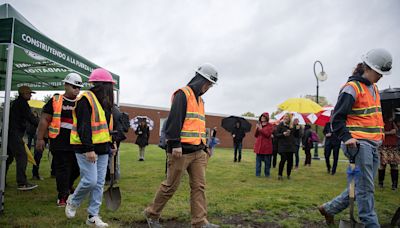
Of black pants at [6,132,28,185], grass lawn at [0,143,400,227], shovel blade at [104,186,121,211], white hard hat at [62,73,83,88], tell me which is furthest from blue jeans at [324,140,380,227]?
black pants at [6,132,28,185]

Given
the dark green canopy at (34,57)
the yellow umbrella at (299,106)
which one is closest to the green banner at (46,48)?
the dark green canopy at (34,57)

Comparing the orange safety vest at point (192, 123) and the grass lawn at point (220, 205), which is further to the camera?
the grass lawn at point (220, 205)

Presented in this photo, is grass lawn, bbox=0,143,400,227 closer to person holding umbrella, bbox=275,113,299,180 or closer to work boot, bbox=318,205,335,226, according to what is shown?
Answer: work boot, bbox=318,205,335,226

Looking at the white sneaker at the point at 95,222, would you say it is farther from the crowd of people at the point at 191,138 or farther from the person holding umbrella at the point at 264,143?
the person holding umbrella at the point at 264,143

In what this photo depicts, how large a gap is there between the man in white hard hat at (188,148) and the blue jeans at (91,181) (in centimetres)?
72

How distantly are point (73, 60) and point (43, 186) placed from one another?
2.79 metres

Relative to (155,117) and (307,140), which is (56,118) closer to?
(307,140)

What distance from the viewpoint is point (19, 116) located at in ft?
20.1

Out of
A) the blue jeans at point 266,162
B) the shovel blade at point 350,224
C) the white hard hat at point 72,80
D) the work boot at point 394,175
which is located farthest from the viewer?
the blue jeans at point 266,162

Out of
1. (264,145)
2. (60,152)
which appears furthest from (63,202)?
(264,145)

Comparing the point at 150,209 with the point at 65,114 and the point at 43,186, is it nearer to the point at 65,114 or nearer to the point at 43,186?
the point at 65,114

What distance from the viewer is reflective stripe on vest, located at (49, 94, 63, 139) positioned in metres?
5.01

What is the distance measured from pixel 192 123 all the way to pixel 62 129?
2.45m

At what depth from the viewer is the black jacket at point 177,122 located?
3.56m
